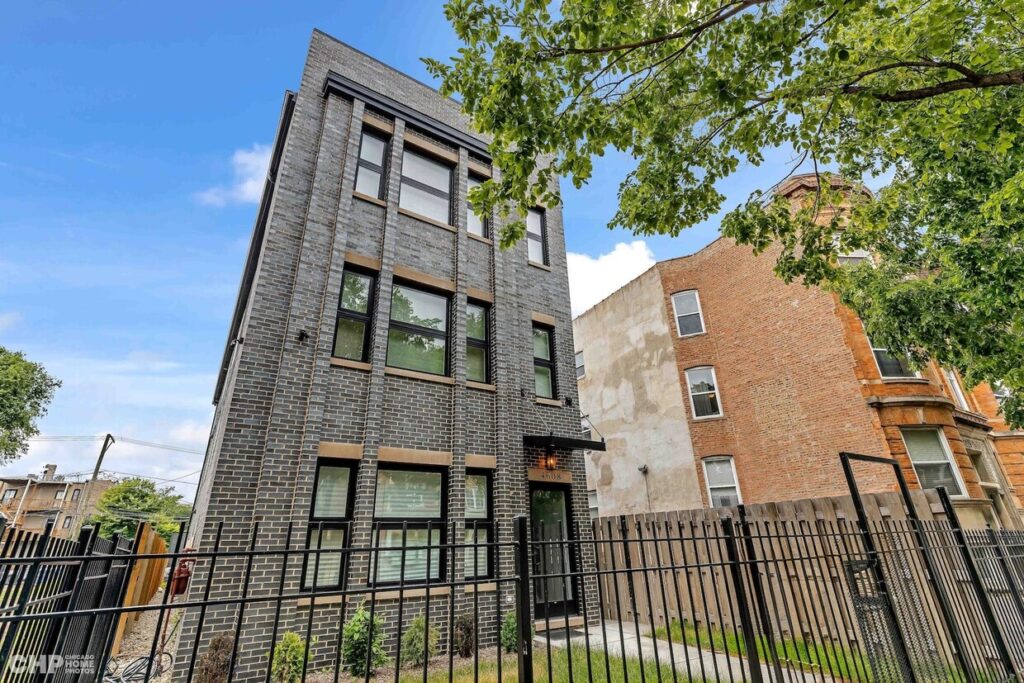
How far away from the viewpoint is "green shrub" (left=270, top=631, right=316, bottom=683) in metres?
5.51

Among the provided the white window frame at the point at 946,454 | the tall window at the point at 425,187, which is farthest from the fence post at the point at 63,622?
the white window frame at the point at 946,454

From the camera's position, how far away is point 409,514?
7605 mm

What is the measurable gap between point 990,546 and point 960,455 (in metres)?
9.06

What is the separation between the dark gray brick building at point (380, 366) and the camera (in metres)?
6.61

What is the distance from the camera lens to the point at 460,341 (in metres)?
9.16

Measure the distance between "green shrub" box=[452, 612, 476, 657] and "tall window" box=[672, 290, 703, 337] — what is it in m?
13.6

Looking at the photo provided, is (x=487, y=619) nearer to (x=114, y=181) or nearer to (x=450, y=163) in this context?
(x=450, y=163)

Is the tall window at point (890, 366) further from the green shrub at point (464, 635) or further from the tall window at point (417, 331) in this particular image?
the green shrub at point (464, 635)

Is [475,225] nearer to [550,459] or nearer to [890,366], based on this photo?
[550,459]

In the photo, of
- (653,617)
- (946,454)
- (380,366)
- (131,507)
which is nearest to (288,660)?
(380,366)

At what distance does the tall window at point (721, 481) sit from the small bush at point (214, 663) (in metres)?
13.9

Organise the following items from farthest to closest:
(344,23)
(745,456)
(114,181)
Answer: (114,181)
(745,456)
(344,23)

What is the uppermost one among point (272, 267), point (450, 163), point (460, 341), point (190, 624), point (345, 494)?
point (450, 163)

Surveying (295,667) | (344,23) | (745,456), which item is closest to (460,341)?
(295,667)
